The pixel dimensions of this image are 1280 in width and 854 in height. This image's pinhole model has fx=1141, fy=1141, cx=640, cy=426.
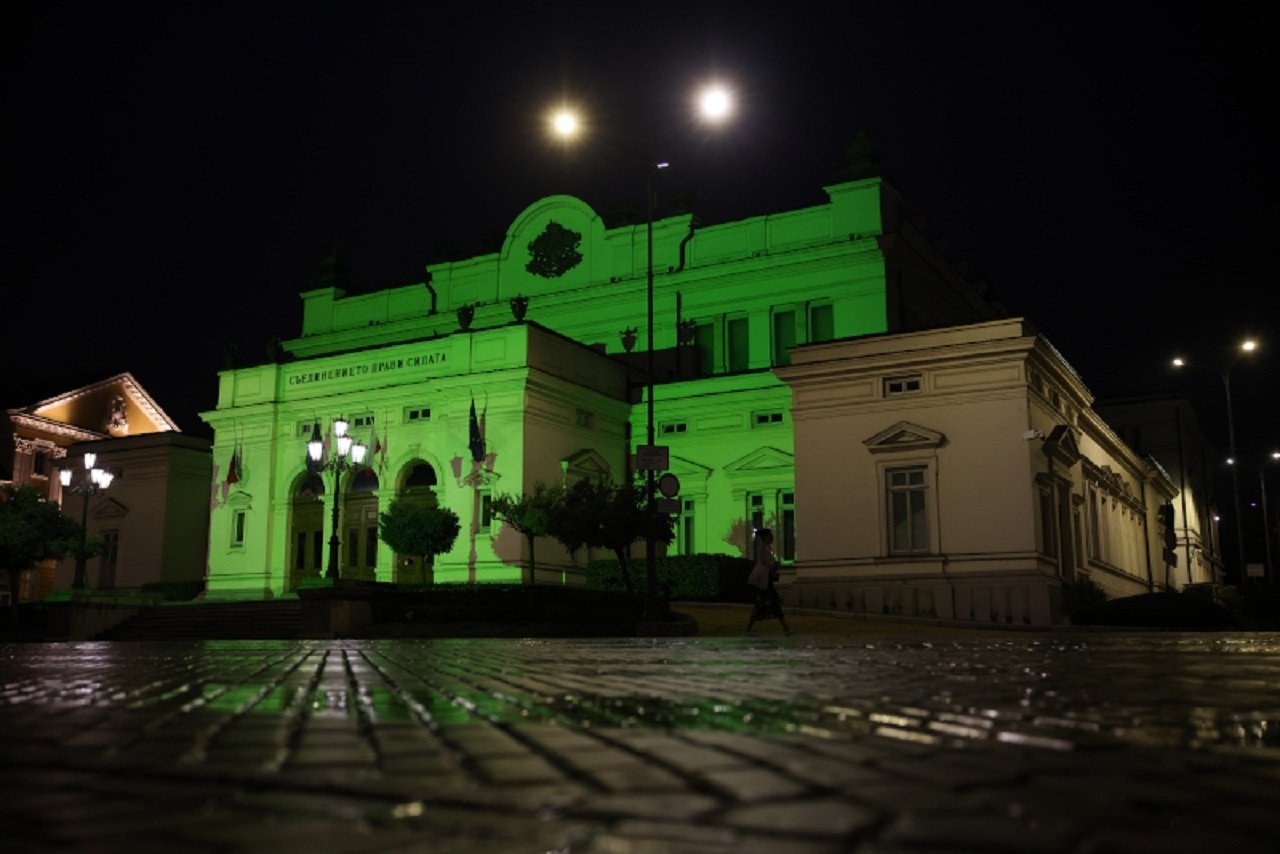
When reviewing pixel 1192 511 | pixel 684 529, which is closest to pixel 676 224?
pixel 684 529

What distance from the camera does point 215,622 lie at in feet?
98.7

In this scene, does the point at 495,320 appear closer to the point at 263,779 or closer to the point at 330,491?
the point at 330,491

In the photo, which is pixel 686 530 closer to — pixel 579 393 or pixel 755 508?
pixel 755 508

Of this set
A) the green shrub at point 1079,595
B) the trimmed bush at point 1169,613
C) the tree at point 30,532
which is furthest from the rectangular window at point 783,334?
the tree at point 30,532

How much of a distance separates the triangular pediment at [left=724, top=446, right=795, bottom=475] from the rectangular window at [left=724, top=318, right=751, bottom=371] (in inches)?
246

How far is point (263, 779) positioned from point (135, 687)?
337 cm

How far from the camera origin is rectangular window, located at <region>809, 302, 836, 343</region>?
4178 centimetres

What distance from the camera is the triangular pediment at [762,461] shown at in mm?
37344

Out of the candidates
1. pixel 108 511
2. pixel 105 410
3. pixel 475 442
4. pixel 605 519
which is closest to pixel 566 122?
pixel 605 519

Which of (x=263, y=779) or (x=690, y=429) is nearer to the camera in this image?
(x=263, y=779)

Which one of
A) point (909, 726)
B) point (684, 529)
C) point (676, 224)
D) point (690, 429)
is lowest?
point (909, 726)

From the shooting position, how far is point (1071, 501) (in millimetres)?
32562

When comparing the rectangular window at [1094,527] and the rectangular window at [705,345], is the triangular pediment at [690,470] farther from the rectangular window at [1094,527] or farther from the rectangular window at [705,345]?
the rectangular window at [1094,527]

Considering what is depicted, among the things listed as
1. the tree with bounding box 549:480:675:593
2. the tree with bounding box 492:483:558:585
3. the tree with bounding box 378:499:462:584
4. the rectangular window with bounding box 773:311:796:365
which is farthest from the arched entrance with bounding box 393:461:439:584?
the rectangular window with bounding box 773:311:796:365
